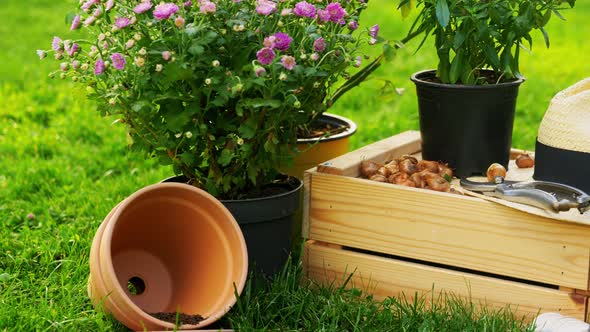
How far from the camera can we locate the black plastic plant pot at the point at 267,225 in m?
2.51

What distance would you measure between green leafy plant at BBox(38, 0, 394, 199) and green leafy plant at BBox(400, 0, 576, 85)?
0.20 m

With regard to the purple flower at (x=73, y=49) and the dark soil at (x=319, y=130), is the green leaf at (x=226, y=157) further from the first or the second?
the dark soil at (x=319, y=130)

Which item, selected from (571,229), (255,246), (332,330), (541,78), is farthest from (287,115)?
(541,78)

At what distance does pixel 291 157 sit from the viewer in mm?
2588

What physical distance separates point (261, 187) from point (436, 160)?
523 millimetres

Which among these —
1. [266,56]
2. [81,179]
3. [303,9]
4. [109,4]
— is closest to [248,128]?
[266,56]

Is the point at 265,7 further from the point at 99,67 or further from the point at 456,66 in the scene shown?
the point at 456,66

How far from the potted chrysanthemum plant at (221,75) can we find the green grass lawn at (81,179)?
0.59ft

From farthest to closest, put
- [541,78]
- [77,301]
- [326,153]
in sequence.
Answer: [541,78]
[326,153]
[77,301]

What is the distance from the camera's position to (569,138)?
242cm

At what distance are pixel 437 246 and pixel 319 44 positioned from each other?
2.07 feet

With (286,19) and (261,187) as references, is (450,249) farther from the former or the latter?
(286,19)

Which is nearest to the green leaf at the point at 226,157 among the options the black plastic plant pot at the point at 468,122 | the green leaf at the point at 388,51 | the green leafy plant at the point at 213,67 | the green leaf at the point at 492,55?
the green leafy plant at the point at 213,67

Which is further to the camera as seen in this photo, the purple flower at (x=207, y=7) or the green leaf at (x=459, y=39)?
the green leaf at (x=459, y=39)
